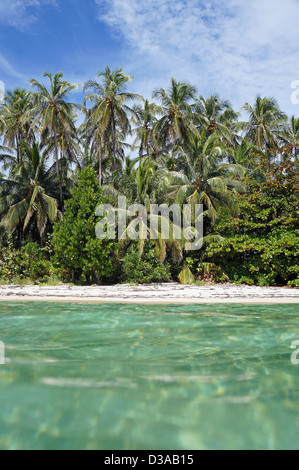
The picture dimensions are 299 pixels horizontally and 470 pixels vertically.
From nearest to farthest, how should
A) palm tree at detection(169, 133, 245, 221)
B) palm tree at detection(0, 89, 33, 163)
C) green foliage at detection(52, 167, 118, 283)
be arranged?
green foliage at detection(52, 167, 118, 283)
palm tree at detection(169, 133, 245, 221)
palm tree at detection(0, 89, 33, 163)

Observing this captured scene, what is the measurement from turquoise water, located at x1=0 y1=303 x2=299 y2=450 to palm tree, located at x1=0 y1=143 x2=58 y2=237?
1167cm

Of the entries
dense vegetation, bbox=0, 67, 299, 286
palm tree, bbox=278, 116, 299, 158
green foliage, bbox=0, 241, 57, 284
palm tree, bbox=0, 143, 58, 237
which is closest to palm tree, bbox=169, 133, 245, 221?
dense vegetation, bbox=0, 67, 299, 286

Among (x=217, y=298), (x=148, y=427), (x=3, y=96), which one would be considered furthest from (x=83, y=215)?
(x=3, y=96)

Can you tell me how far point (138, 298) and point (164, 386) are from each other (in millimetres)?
7505

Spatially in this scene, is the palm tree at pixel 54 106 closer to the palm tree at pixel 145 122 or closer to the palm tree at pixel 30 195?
the palm tree at pixel 30 195

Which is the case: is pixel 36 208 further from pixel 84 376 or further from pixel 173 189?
pixel 84 376

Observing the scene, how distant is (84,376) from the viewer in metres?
4.85

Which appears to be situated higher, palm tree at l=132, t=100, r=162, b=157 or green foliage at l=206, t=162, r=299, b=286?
palm tree at l=132, t=100, r=162, b=157

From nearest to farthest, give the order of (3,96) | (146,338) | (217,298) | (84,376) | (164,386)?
(164,386) < (84,376) < (146,338) < (217,298) < (3,96)

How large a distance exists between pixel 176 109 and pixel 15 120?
441 inches

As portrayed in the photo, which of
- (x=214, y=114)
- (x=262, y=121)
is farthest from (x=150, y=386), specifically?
(x=262, y=121)

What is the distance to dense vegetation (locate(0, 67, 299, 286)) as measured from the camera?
16.1 m

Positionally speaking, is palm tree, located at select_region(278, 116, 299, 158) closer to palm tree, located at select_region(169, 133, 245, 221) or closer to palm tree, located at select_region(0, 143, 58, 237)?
palm tree, located at select_region(169, 133, 245, 221)

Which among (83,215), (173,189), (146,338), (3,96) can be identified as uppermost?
(3,96)
